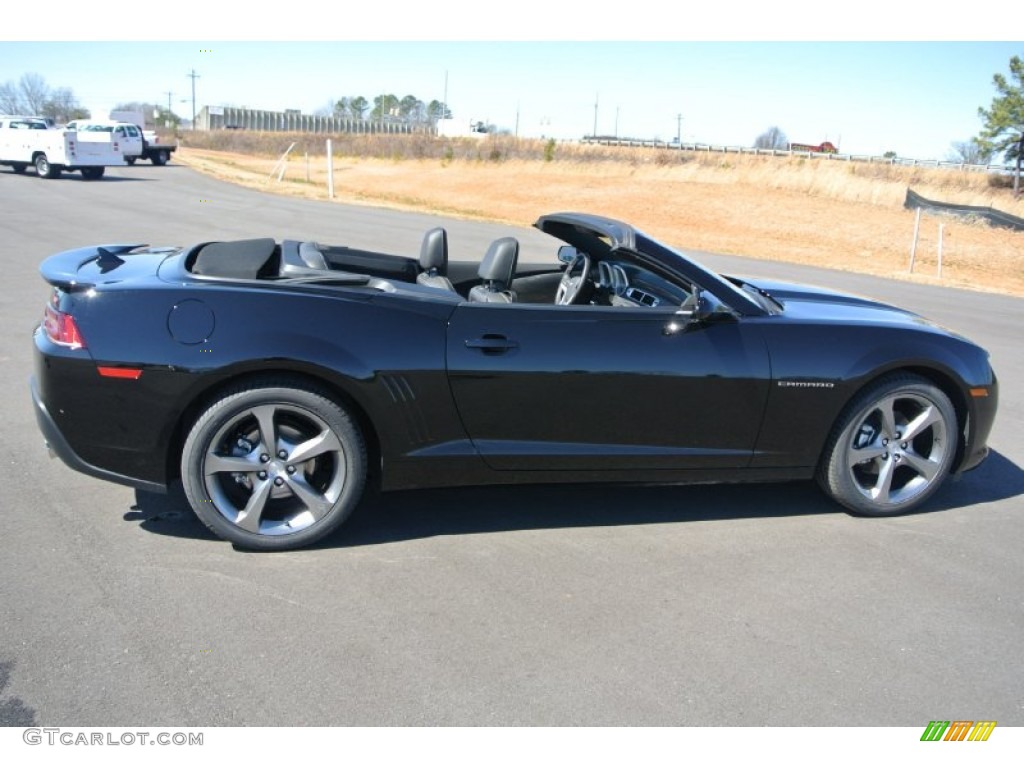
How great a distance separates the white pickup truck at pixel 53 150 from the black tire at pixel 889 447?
29.8 metres

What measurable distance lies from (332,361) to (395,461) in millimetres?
533

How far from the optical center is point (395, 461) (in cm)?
406

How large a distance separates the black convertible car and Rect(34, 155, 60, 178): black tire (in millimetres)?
28382

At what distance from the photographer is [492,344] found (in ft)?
13.3

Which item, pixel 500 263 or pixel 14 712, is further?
pixel 500 263

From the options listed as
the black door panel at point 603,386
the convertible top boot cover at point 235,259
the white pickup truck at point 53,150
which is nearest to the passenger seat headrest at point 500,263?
the black door panel at point 603,386

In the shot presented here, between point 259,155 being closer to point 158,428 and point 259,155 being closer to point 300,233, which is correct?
point 300,233

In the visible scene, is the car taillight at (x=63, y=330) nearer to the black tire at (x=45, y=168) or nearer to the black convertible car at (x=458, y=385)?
the black convertible car at (x=458, y=385)

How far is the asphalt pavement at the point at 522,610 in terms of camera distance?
2.99 meters

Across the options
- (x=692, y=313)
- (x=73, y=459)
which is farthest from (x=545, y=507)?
(x=73, y=459)

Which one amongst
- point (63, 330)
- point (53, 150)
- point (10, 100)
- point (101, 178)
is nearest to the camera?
point (63, 330)

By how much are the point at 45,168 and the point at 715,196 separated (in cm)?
2442

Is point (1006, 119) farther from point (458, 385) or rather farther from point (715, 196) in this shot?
point (458, 385)

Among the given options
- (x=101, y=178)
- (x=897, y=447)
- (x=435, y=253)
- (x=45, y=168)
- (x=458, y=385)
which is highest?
(x=435, y=253)
